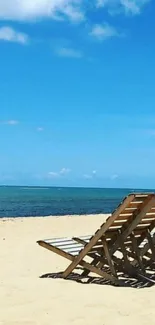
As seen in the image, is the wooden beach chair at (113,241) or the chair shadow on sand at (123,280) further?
the chair shadow on sand at (123,280)

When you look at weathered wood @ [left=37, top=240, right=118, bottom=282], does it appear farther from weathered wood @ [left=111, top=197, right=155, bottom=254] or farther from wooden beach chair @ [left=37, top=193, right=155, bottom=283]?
weathered wood @ [left=111, top=197, right=155, bottom=254]

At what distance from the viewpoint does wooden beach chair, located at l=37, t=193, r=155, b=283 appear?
7082 mm

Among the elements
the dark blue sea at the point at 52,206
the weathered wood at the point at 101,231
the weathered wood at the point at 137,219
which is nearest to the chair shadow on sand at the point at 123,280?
the weathered wood at the point at 101,231

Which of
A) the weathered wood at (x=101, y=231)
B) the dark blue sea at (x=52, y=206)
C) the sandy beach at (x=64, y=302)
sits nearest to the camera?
the sandy beach at (x=64, y=302)

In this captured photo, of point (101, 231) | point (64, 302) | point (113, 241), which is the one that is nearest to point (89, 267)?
point (113, 241)

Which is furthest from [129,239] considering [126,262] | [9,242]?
[9,242]

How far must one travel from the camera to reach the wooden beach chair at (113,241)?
23.2ft

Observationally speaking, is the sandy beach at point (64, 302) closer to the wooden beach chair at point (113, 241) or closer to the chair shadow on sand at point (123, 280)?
the chair shadow on sand at point (123, 280)

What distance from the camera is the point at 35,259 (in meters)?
10.3

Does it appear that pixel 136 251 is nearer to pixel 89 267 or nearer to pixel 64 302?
pixel 89 267

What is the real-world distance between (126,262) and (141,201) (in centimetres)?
106

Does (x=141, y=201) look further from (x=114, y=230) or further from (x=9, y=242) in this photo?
(x=9, y=242)

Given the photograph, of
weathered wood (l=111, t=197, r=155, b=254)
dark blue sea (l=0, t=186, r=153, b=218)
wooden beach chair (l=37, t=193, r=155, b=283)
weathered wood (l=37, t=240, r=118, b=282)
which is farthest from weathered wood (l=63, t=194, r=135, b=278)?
dark blue sea (l=0, t=186, r=153, b=218)

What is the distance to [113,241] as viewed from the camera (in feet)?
25.1
